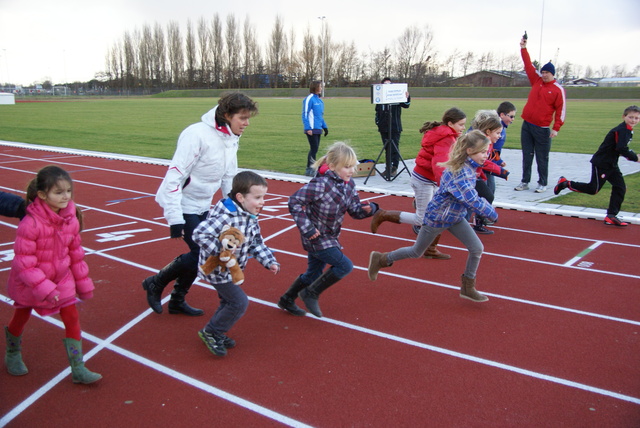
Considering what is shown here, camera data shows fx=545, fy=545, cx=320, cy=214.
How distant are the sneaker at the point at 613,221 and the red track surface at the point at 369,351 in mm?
1149

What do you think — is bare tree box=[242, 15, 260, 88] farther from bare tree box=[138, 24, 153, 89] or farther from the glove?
the glove

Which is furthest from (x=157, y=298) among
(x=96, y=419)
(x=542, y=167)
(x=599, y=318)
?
(x=542, y=167)

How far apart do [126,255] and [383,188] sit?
5376 mm

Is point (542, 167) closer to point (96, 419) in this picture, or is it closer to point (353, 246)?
point (353, 246)

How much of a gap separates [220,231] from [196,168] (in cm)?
84

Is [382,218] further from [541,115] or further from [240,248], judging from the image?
[541,115]

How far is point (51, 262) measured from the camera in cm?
342

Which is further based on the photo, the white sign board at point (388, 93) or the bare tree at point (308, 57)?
the bare tree at point (308, 57)

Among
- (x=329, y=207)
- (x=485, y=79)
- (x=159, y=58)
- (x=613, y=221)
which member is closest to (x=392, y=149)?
(x=613, y=221)

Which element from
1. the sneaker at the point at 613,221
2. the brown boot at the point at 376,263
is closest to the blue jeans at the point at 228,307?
the brown boot at the point at 376,263

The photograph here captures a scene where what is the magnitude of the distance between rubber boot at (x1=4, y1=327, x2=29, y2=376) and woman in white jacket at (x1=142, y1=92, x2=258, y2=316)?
45.6 inches

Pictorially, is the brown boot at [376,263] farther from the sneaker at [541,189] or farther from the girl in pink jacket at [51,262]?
the sneaker at [541,189]

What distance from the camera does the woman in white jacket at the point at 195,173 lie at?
13.6 ft

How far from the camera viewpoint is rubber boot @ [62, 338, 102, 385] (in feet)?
11.5
